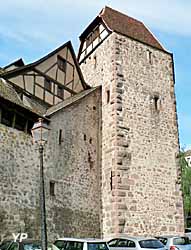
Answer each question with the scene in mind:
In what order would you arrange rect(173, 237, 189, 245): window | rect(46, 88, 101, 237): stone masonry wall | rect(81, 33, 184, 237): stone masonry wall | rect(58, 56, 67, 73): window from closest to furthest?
rect(173, 237, 189, 245): window
rect(46, 88, 101, 237): stone masonry wall
rect(81, 33, 184, 237): stone masonry wall
rect(58, 56, 67, 73): window

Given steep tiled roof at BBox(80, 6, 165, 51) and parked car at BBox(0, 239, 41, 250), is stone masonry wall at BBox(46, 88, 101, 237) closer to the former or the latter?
steep tiled roof at BBox(80, 6, 165, 51)

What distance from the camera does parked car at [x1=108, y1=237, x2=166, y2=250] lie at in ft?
42.5

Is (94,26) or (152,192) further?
(94,26)

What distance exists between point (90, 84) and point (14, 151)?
26.8 feet

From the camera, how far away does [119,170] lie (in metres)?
18.6

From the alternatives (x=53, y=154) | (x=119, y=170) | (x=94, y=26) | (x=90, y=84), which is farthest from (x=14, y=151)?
(x=94, y=26)

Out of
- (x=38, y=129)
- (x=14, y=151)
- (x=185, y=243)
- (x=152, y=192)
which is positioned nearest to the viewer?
(x=38, y=129)

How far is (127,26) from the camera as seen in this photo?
77.0 feet

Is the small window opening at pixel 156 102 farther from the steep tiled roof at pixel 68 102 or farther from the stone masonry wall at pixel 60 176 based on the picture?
the steep tiled roof at pixel 68 102

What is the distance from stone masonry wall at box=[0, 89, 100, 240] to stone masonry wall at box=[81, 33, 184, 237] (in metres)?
0.57

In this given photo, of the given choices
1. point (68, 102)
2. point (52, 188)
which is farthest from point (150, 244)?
point (68, 102)

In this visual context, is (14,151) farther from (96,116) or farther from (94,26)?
(94,26)

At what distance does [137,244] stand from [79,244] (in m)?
2.62

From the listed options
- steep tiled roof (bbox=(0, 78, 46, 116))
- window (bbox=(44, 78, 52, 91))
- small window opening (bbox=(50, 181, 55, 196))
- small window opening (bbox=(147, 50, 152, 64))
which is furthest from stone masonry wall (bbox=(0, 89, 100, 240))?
small window opening (bbox=(147, 50, 152, 64))
